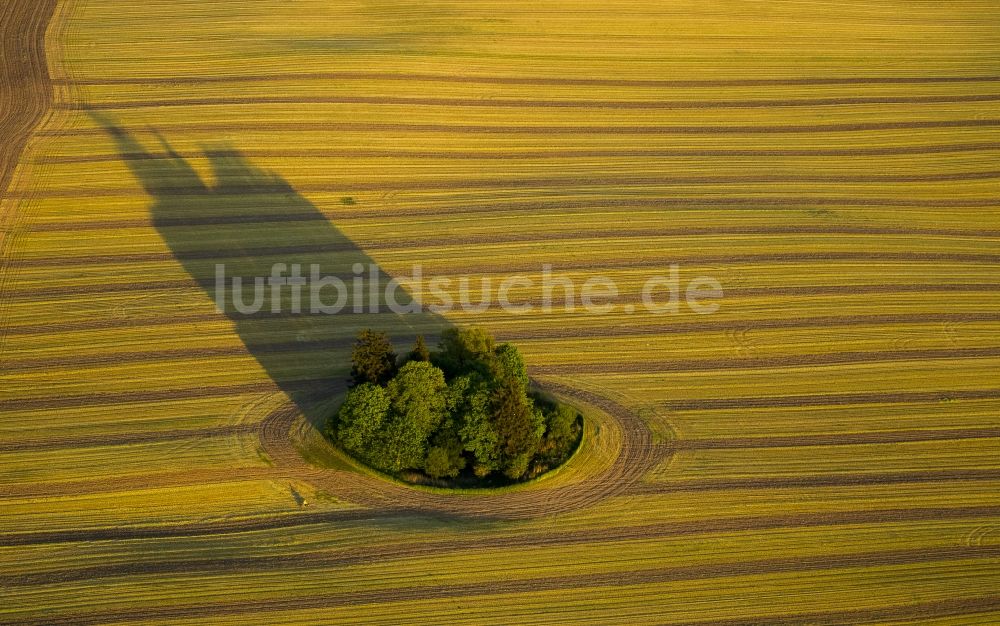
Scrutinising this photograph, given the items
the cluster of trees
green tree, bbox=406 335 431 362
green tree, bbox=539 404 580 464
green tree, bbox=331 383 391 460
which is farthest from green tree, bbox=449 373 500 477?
green tree, bbox=331 383 391 460

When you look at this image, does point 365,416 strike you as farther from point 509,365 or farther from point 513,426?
point 509,365

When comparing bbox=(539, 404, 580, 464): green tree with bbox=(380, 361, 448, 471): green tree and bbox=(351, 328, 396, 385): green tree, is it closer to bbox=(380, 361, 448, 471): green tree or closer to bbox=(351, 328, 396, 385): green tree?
bbox=(380, 361, 448, 471): green tree

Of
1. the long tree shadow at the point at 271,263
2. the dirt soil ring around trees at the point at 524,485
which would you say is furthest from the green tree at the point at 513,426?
the long tree shadow at the point at 271,263

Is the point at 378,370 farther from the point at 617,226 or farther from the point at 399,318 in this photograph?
the point at 617,226

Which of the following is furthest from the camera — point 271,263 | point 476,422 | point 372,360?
point 271,263

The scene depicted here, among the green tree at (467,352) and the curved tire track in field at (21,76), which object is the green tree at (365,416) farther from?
the curved tire track in field at (21,76)

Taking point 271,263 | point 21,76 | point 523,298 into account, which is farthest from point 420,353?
point 21,76
